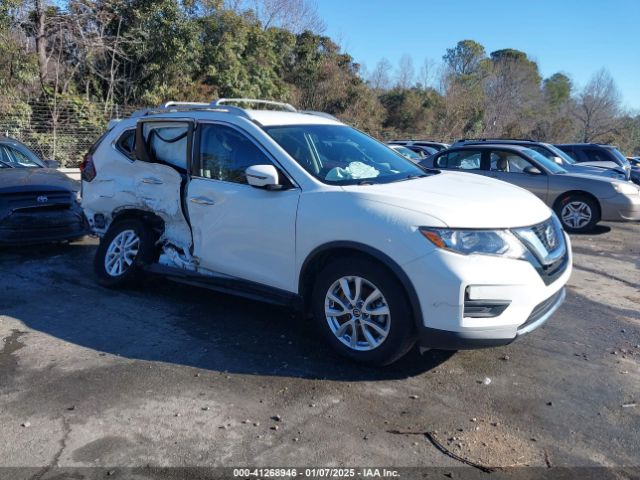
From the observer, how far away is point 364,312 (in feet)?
13.4

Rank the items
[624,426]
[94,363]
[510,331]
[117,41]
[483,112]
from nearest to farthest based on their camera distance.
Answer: [624,426], [510,331], [94,363], [117,41], [483,112]

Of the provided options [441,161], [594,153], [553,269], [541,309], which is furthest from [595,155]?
[541,309]

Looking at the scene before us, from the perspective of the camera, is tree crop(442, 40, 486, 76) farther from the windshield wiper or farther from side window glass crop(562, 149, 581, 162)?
the windshield wiper

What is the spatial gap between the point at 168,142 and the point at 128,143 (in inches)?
26.1

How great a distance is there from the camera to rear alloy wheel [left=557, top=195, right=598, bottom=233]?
417 inches

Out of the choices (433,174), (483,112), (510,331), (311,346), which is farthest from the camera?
(483,112)

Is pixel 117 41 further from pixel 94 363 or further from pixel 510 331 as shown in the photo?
pixel 510 331

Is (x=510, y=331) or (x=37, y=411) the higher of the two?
(x=510, y=331)

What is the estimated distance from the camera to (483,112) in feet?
137

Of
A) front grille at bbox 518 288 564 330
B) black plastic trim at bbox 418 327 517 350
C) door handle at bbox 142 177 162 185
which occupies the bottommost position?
black plastic trim at bbox 418 327 517 350

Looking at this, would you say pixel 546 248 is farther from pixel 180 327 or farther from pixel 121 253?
pixel 121 253

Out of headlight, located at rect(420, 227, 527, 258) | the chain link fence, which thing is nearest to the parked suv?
headlight, located at rect(420, 227, 527, 258)

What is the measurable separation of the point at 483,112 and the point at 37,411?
137 ft

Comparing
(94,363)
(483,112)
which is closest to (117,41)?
(94,363)
